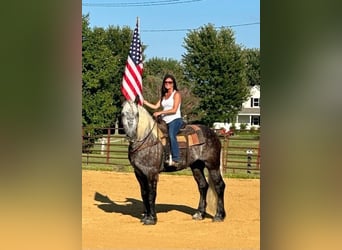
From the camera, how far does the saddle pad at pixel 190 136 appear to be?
5574mm

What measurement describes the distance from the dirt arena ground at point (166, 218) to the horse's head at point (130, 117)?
3.28 ft

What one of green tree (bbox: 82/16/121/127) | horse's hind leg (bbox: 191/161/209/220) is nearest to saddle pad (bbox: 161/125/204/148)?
horse's hind leg (bbox: 191/161/209/220)

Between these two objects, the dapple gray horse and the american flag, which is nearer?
the dapple gray horse

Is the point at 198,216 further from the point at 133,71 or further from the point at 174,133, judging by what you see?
the point at 133,71

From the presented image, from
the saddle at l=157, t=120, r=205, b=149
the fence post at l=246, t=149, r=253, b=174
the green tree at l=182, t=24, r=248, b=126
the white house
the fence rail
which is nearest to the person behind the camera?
the saddle at l=157, t=120, r=205, b=149

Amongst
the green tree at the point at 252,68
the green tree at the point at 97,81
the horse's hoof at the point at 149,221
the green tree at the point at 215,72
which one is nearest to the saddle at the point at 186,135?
the horse's hoof at the point at 149,221

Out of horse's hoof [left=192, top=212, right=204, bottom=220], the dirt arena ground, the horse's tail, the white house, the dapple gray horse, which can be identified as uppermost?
the white house

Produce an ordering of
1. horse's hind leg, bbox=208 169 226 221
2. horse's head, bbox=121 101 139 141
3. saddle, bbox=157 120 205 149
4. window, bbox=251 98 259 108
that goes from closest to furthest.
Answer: horse's head, bbox=121 101 139 141 < saddle, bbox=157 120 205 149 < horse's hind leg, bbox=208 169 226 221 < window, bbox=251 98 259 108

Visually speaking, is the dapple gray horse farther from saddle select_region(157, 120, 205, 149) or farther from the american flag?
the american flag

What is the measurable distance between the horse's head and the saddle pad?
1.69ft

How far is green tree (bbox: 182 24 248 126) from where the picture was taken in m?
17.9

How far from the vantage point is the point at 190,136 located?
221 inches

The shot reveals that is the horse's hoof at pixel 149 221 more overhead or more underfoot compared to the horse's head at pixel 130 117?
more underfoot

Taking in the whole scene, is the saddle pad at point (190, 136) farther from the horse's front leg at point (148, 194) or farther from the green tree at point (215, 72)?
the green tree at point (215, 72)
